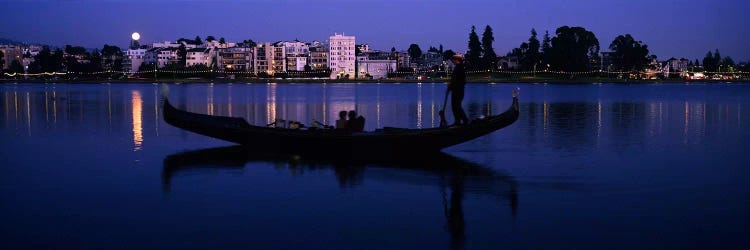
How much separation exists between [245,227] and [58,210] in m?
3.02

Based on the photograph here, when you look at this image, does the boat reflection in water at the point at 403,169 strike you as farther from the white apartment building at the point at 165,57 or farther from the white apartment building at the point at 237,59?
the white apartment building at the point at 165,57

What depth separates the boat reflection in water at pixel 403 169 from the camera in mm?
12006

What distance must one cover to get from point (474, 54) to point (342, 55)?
139 ft

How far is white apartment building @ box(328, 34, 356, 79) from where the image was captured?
18400cm


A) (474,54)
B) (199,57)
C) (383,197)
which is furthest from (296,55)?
(383,197)

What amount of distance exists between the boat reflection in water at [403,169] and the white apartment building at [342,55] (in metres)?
167

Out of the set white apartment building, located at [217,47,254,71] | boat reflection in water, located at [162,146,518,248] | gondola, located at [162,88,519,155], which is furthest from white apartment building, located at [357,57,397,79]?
gondola, located at [162,88,519,155]

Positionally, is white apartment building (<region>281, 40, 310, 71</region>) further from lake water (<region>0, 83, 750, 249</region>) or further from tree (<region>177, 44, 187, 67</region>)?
lake water (<region>0, 83, 750, 249</region>)

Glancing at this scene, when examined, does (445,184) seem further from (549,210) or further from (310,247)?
(310,247)

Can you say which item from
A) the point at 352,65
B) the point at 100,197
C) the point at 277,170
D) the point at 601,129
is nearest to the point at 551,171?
the point at 277,170

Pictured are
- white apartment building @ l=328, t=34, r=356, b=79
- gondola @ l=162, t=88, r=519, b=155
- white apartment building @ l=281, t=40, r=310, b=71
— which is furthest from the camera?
white apartment building @ l=281, t=40, r=310, b=71

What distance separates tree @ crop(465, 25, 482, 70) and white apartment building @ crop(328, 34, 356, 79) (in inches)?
1521

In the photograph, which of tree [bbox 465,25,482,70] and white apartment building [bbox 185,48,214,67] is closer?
Result: tree [bbox 465,25,482,70]

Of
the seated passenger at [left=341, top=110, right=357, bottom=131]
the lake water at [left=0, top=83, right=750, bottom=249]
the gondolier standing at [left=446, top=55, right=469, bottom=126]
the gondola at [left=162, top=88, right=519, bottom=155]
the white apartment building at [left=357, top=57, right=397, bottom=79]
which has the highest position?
the white apartment building at [left=357, top=57, right=397, bottom=79]
